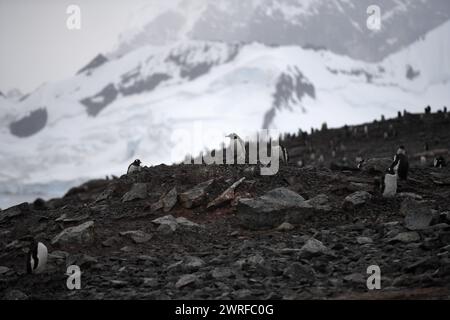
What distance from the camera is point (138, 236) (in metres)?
11.7

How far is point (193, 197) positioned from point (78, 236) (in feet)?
9.21

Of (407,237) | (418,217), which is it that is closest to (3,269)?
(407,237)

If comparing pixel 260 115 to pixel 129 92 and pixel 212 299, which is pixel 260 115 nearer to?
pixel 129 92

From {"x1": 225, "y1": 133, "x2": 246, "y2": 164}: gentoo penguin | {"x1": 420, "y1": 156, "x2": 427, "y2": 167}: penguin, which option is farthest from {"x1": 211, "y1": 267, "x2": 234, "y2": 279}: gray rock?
{"x1": 420, "y1": 156, "x2": 427, "y2": 167}: penguin

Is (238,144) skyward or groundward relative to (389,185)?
skyward

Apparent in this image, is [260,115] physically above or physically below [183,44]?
below

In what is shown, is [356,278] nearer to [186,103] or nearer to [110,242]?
[110,242]

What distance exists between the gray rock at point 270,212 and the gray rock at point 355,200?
768mm

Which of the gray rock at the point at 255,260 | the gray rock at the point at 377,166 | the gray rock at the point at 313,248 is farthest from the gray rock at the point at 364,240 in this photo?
the gray rock at the point at 377,166

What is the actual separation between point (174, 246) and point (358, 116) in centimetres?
13359

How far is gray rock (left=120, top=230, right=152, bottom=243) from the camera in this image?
38.1ft

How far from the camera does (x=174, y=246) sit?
11.3 metres
